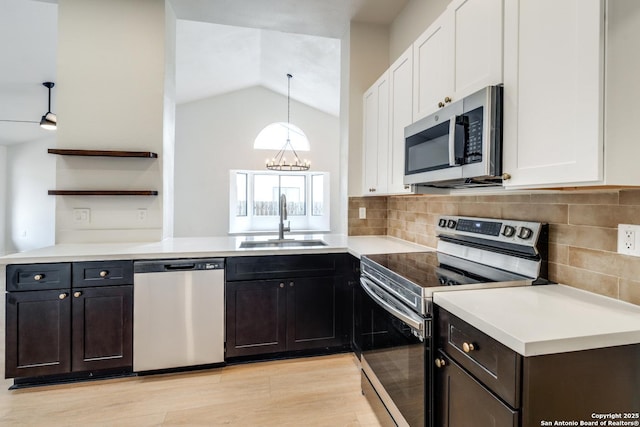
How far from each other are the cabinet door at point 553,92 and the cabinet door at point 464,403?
27.7 inches

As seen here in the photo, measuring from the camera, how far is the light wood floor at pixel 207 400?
5.83 feet

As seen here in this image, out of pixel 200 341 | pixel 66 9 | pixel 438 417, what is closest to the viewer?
pixel 438 417

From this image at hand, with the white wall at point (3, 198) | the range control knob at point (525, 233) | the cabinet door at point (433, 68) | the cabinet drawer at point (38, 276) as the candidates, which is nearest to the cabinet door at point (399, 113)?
the cabinet door at point (433, 68)

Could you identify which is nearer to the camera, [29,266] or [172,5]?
[29,266]

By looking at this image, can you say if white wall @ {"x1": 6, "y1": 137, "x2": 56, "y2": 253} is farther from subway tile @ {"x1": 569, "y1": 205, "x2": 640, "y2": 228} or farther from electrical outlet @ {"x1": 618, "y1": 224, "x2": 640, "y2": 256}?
electrical outlet @ {"x1": 618, "y1": 224, "x2": 640, "y2": 256}

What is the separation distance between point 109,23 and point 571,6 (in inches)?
120

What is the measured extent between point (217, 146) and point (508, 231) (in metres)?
5.71

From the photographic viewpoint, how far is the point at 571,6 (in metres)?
0.96

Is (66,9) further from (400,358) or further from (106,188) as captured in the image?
(400,358)

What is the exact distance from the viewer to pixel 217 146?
6.21 meters

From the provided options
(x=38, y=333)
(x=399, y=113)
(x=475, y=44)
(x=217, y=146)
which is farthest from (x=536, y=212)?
(x=217, y=146)

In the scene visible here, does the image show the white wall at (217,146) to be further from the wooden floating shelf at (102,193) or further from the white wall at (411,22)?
the white wall at (411,22)

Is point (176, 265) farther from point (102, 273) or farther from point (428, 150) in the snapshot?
point (428, 150)

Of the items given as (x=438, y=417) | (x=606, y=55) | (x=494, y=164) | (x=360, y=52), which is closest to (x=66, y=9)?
(x=360, y=52)
